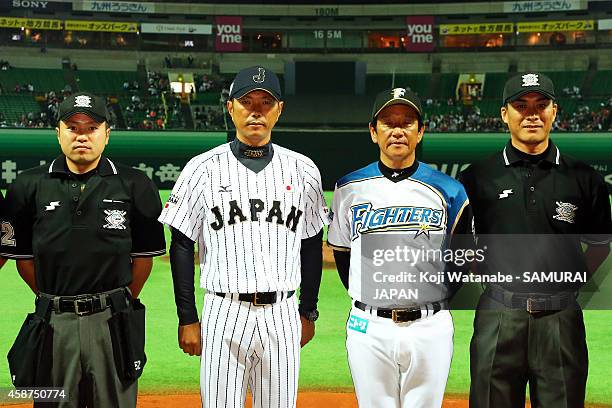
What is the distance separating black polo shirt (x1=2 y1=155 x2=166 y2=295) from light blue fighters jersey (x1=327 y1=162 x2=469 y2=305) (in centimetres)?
130

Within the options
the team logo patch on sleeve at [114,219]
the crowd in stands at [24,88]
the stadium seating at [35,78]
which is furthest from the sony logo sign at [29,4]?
the team logo patch on sleeve at [114,219]

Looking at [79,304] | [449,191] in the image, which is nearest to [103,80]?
[79,304]

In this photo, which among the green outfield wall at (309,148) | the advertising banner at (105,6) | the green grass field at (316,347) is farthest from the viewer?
the advertising banner at (105,6)

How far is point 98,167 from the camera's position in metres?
4.34

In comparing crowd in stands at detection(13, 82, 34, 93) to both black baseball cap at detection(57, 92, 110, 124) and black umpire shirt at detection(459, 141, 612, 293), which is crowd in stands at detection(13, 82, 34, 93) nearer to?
black baseball cap at detection(57, 92, 110, 124)

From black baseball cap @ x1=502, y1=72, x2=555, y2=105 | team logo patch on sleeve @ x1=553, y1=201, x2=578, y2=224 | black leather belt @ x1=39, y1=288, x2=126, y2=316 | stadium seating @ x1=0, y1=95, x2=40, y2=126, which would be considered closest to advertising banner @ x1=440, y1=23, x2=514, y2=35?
stadium seating @ x1=0, y1=95, x2=40, y2=126

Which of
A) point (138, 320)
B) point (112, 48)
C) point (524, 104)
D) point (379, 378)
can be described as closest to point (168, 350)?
point (138, 320)

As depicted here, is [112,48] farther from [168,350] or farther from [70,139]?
[70,139]

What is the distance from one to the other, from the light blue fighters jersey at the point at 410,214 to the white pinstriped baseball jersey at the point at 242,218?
338mm

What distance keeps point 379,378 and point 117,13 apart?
40.9m

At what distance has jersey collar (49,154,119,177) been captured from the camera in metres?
4.26

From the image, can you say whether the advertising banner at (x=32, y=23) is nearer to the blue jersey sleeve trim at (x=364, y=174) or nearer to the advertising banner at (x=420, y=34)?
the advertising banner at (x=420, y=34)

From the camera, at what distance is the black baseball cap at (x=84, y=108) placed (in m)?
4.19

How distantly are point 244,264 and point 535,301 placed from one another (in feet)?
5.86
